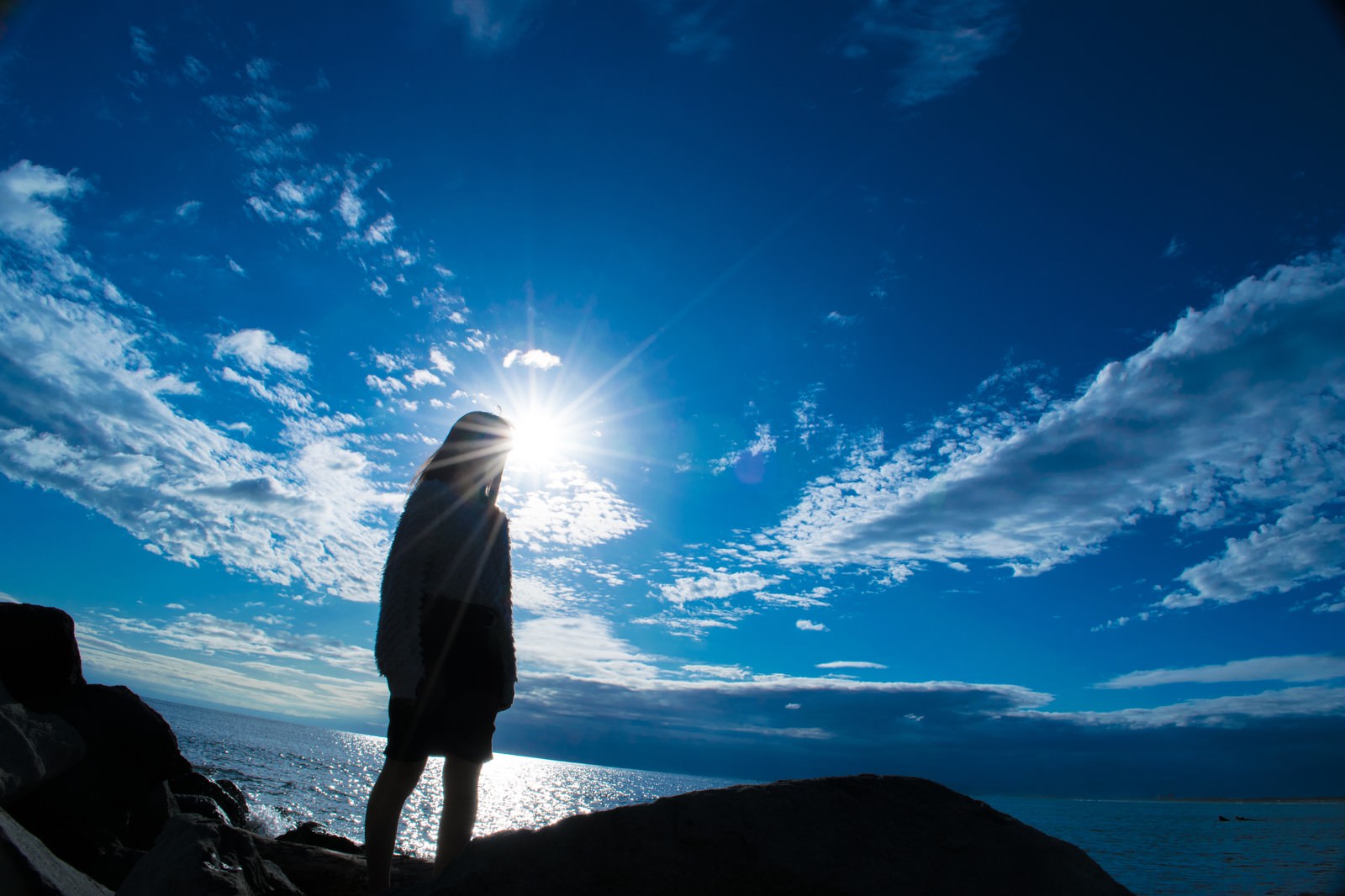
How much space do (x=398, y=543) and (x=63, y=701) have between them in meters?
5.86

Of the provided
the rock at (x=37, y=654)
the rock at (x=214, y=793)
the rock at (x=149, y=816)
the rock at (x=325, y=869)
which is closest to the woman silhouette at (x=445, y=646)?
the rock at (x=325, y=869)

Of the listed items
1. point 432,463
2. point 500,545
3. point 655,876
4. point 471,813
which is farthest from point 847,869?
point 432,463

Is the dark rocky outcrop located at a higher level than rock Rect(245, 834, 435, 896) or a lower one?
higher

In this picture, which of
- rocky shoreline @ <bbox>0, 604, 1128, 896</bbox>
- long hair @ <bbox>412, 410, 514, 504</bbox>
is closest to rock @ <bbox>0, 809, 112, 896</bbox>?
rocky shoreline @ <bbox>0, 604, 1128, 896</bbox>

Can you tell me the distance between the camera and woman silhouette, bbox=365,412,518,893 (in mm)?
2969

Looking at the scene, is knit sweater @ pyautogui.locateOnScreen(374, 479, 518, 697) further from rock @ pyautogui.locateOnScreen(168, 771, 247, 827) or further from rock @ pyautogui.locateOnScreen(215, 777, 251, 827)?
rock @ pyautogui.locateOnScreen(215, 777, 251, 827)

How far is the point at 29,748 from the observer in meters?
5.12

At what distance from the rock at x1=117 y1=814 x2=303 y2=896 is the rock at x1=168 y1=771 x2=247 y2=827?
732cm

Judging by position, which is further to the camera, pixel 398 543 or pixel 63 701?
pixel 63 701

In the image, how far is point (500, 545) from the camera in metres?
3.68

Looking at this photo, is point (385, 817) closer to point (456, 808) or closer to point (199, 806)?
point (456, 808)

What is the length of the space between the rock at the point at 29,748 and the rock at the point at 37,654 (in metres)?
0.35

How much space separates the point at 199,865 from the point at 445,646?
4.42 feet

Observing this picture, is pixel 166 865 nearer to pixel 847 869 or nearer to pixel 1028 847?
pixel 847 869
